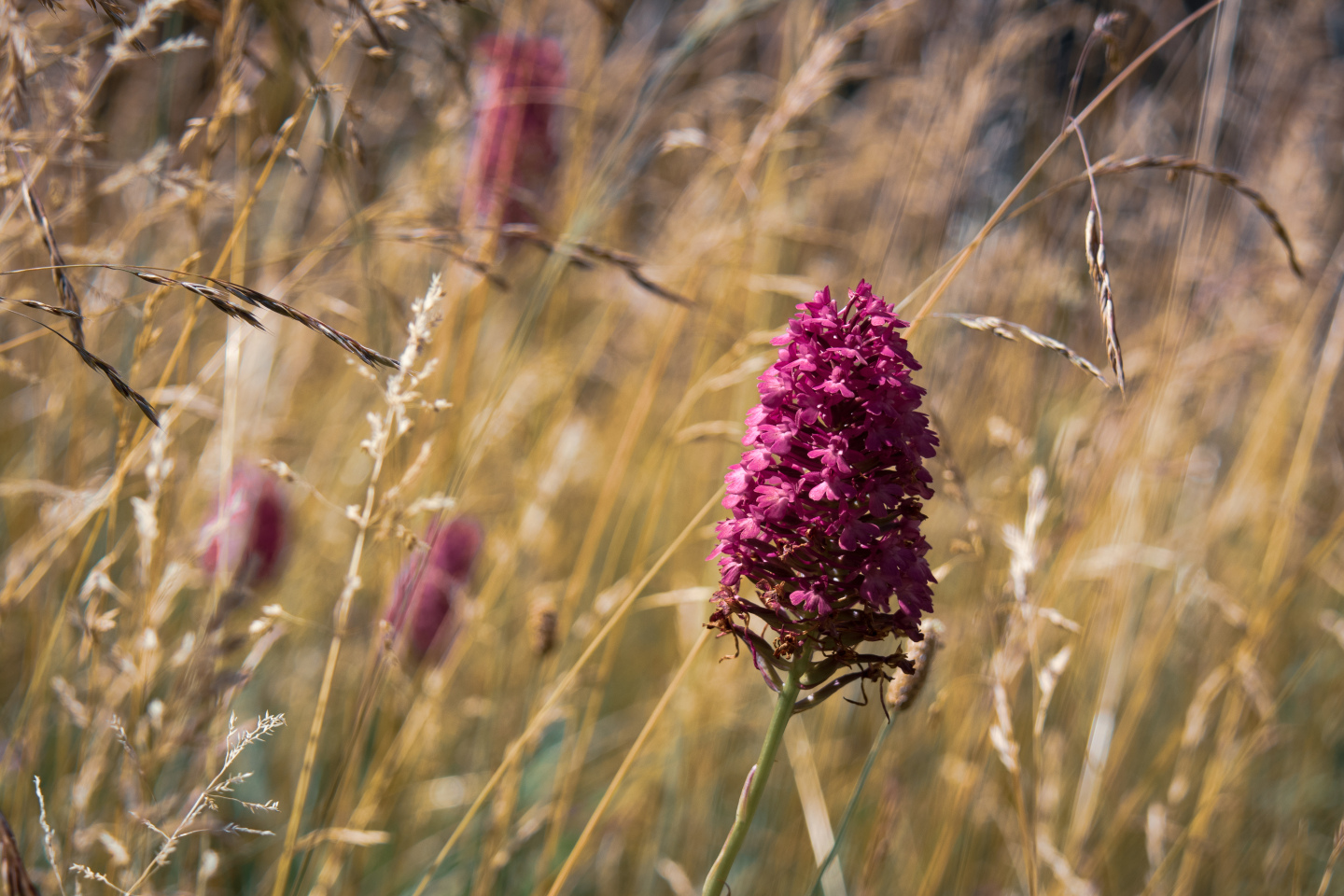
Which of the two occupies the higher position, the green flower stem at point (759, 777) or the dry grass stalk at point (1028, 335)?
the dry grass stalk at point (1028, 335)

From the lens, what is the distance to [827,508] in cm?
67

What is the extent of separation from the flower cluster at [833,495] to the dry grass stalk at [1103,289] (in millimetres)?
177

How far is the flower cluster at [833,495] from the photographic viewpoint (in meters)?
0.64

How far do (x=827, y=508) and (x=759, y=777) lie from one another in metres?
0.22

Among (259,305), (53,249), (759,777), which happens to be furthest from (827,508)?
(53,249)

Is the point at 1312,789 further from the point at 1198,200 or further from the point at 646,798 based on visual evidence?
the point at 646,798

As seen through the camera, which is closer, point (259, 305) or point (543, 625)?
point (259, 305)

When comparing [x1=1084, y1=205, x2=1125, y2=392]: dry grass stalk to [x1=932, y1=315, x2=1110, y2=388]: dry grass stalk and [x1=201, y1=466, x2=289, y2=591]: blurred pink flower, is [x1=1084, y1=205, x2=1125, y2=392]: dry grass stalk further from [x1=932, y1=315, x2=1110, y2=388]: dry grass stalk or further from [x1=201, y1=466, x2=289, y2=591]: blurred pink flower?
[x1=201, y1=466, x2=289, y2=591]: blurred pink flower

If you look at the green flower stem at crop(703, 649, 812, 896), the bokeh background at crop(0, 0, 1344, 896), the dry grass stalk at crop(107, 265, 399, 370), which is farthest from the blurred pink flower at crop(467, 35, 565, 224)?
the green flower stem at crop(703, 649, 812, 896)

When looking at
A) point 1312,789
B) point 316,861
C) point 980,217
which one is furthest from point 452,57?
point 1312,789

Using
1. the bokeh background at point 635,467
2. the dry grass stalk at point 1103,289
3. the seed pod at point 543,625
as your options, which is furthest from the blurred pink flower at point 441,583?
the dry grass stalk at point 1103,289

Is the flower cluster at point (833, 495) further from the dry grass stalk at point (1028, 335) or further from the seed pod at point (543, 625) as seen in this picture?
the seed pod at point (543, 625)

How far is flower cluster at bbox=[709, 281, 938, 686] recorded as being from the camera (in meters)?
0.64

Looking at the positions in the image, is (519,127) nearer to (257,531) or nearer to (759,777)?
(257,531)
